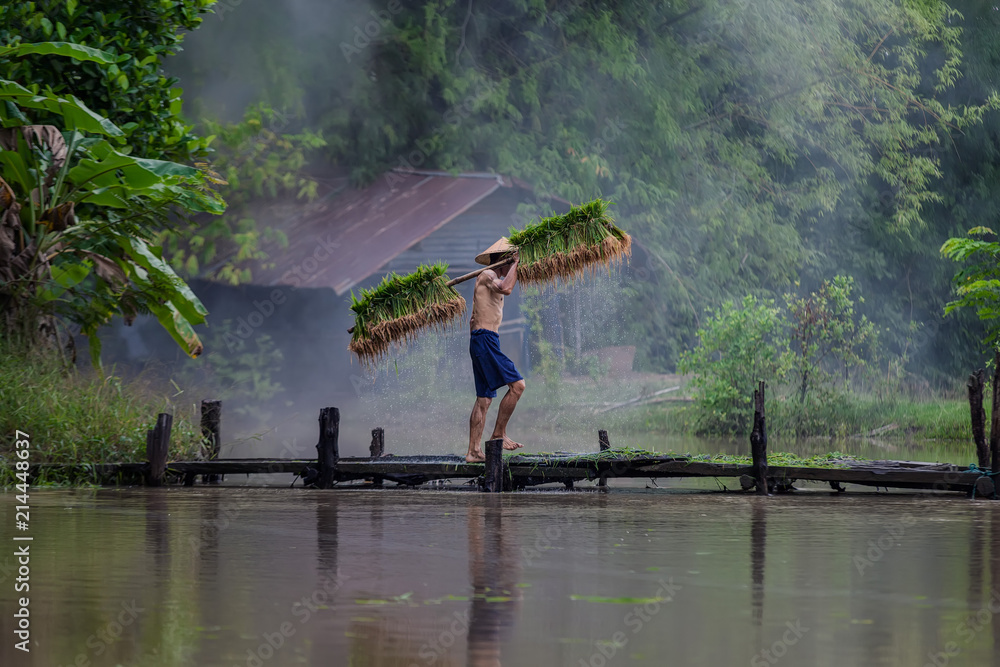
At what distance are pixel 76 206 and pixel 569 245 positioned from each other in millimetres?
6671

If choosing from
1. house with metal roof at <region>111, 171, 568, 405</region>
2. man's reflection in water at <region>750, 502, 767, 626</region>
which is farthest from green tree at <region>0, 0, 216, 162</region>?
man's reflection in water at <region>750, 502, 767, 626</region>

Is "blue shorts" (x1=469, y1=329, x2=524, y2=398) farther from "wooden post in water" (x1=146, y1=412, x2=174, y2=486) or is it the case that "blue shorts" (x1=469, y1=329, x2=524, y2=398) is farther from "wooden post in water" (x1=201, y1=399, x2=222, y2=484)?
"wooden post in water" (x1=201, y1=399, x2=222, y2=484)

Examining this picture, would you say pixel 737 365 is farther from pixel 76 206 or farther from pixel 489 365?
pixel 76 206

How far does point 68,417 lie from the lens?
40.9 ft

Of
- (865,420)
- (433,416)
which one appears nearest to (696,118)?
(865,420)

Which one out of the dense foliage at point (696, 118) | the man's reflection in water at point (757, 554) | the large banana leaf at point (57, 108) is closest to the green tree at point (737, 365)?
the dense foliage at point (696, 118)

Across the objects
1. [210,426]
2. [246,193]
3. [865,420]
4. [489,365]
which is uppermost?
[246,193]

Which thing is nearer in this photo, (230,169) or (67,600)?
(67,600)

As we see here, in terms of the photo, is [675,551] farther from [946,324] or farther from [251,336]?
[946,324]

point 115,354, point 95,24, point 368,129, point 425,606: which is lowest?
point 425,606

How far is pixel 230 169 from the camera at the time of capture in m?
25.4

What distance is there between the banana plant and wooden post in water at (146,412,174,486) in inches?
64.6

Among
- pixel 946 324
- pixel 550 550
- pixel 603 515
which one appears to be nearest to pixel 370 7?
pixel 946 324

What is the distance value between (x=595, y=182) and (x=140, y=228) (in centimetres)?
1721
